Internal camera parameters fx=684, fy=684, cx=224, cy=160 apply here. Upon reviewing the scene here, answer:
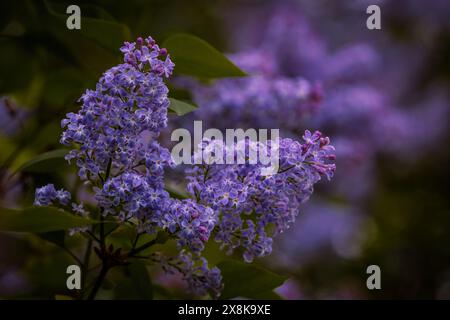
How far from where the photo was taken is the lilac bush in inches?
35.5

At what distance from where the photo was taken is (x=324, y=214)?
8.58 feet

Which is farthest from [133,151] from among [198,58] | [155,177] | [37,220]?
[198,58]

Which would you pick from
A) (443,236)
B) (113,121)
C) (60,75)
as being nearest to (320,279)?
(443,236)

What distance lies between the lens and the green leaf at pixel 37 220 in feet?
→ 2.97

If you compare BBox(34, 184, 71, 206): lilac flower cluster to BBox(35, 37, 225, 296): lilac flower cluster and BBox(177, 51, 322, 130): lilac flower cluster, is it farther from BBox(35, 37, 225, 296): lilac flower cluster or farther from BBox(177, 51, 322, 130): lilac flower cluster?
BBox(177, 51, 322, 130): lilac flower cluster

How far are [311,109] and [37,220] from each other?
0.85 meters

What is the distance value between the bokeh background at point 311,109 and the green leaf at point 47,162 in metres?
0.01

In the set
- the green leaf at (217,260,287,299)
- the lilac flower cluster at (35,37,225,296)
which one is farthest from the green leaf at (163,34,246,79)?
the green leaf at (217,260,287,299)

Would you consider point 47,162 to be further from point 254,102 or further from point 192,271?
point 254,102

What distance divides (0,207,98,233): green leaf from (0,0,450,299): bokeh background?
0.43ft

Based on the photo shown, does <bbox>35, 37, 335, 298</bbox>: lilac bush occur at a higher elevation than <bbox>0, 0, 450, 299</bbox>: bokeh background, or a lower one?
lower

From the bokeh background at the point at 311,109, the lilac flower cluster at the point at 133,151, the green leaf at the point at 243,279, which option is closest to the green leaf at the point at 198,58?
the bokeh background at the point at 311,109

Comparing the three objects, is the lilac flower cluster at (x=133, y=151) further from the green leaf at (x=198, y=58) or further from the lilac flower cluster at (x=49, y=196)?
the green leaf at (x=198, y=58)
